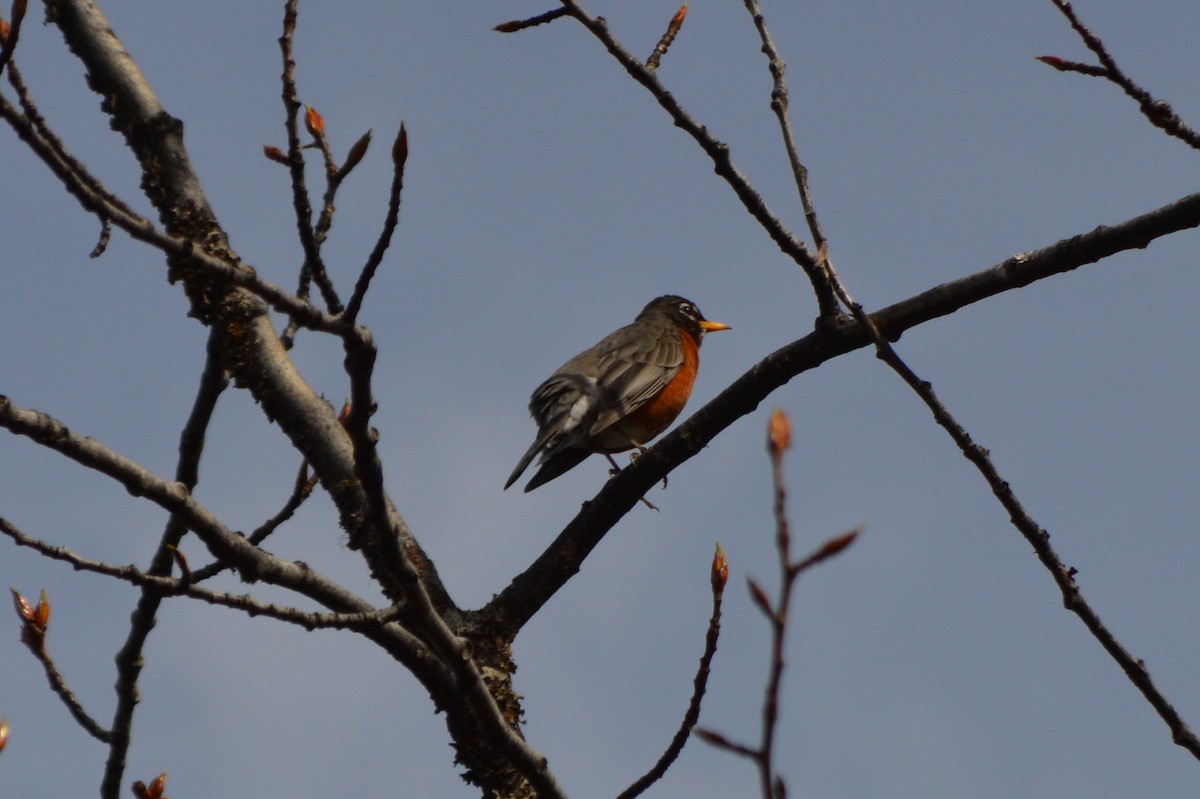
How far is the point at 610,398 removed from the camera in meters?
7.77

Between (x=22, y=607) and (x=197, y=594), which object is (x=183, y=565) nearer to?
(x=197, y=594)

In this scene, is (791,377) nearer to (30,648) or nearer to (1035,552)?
(1035,552)

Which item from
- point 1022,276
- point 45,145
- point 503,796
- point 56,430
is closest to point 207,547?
point 56,430

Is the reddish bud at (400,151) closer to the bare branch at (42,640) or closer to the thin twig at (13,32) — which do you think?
the thin twig at (13,32)

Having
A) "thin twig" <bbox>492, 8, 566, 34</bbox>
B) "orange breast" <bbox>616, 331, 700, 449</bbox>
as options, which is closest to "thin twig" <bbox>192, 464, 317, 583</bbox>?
"thin twig" <bbox>492, 8, 566, 34</bbox>

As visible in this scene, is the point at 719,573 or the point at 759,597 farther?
the point at 719,573

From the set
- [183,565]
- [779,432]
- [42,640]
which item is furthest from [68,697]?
[779,432]

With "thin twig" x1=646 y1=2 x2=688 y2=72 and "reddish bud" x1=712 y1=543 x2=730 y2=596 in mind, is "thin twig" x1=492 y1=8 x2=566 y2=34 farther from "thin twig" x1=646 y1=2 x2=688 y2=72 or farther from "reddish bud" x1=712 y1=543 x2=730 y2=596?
"reddish bud" x1=712 y1=543 x2=730 y2=596

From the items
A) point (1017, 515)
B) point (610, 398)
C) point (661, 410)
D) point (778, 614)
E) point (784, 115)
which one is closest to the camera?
point (778, 614)

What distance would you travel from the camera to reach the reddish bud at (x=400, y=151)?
2.03m

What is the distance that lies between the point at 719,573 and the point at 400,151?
1298mm

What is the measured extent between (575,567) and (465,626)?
40 centimetres

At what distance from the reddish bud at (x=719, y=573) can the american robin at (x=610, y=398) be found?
13.1 feet

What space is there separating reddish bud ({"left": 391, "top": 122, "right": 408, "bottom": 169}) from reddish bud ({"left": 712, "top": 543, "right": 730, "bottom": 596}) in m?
1.27
